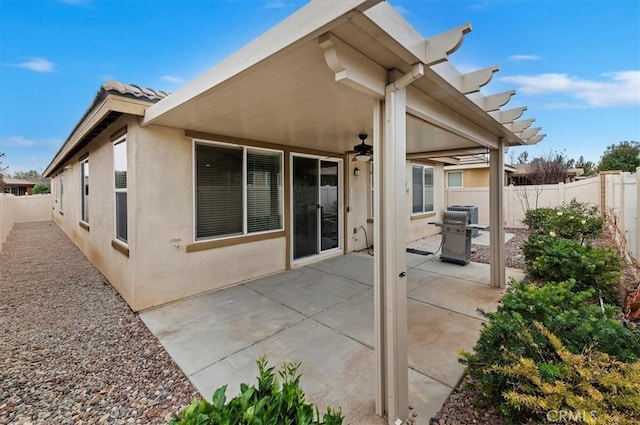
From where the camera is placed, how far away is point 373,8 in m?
1.58

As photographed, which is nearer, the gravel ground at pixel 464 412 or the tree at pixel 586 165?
the gravel ground at pixel 464 412

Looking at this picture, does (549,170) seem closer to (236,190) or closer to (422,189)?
(422,189)

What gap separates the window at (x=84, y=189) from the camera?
739 centimetres

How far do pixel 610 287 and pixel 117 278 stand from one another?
7.47 metres

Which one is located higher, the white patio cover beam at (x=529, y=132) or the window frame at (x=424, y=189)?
the white patio cover beam at (x=529, y=132)

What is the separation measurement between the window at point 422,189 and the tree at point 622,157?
20.8m

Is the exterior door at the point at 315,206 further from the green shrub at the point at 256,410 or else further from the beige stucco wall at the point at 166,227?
the green shrub at the point at 256,410

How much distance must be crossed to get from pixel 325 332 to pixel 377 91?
8.81 feet

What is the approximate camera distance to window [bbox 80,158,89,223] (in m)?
7.39

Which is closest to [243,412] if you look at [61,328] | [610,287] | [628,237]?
[61,328]

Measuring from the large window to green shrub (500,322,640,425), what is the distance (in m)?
4.37

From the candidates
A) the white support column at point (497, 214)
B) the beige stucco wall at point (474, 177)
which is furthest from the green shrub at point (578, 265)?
the beige stucco wall at point (474, 177)

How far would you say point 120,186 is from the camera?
4789mm

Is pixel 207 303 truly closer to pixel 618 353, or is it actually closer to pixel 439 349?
pixel 439 349
